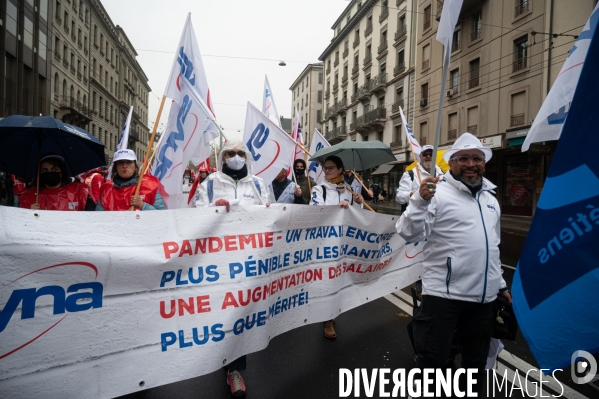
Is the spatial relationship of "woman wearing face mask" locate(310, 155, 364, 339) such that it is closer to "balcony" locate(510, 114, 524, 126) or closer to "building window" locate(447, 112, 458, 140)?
"balcony" locate(510, 114, 524, 126)

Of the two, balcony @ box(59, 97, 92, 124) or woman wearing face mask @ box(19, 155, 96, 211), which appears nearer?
woman wearing face mask @ box(19, 155, 96, 211)

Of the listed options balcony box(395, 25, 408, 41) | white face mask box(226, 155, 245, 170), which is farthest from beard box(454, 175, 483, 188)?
balcony box(395, 25, 408, 41)

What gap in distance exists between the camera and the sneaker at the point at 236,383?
2869mm

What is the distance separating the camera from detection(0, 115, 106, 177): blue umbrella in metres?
3.63

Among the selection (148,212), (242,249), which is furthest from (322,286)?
(148,212)

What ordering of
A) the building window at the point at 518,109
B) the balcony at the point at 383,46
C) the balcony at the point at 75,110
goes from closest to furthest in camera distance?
the building window at the point at 518,109, the balcony at the point at 75,110, the balcony at the point at 383,46

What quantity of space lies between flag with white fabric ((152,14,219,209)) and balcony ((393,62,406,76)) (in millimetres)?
30238

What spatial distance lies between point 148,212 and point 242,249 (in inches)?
29.1

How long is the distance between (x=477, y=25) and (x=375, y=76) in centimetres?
1451

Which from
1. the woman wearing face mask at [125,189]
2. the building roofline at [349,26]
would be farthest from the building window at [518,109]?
the building roofline at [349,26]

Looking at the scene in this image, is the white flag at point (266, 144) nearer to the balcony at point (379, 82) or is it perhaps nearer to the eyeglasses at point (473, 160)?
the eyeglasses at point (473, 160)

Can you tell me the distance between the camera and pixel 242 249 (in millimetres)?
2875

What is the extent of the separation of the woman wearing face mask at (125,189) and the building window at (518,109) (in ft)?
67.4

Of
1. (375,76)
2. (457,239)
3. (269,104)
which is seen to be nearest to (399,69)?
(375,76)
